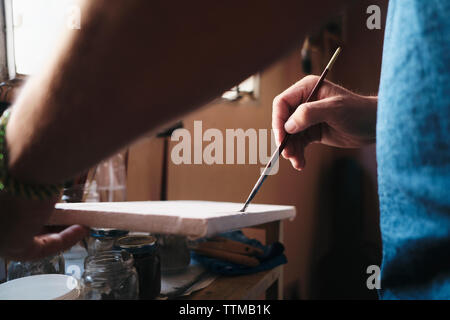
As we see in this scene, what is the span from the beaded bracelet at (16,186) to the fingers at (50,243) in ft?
0.41

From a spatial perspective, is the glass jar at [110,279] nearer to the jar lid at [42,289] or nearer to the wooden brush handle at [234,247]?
the jar lid at [42,289]

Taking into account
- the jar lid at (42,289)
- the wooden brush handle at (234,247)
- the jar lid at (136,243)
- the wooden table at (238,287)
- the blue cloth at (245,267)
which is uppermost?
the jar lid at (136,243)

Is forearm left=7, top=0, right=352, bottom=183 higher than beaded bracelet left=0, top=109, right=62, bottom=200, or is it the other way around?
forearm left=7, top=0, right=352, bottom=183

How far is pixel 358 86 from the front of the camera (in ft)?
7.36

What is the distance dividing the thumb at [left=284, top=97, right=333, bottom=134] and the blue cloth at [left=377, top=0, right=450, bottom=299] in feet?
0.63


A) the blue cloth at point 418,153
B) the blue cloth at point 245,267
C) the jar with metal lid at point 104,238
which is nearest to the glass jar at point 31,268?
the jar with metal lid at point 104,238

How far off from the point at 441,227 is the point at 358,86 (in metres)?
2.16

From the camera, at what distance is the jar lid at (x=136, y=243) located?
549mm

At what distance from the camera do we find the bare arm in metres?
0.19

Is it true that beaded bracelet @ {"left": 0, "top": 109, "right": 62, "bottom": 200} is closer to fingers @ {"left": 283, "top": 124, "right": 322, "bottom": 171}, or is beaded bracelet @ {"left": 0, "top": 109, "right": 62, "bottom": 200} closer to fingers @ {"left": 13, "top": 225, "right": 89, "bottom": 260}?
fingers @ {"left": 13, "top": 225, "right": 89, "bottom": 260}

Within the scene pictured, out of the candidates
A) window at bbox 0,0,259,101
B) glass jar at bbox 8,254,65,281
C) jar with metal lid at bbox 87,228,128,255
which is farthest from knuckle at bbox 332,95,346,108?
glass jar at bbox 8,254,65,281
